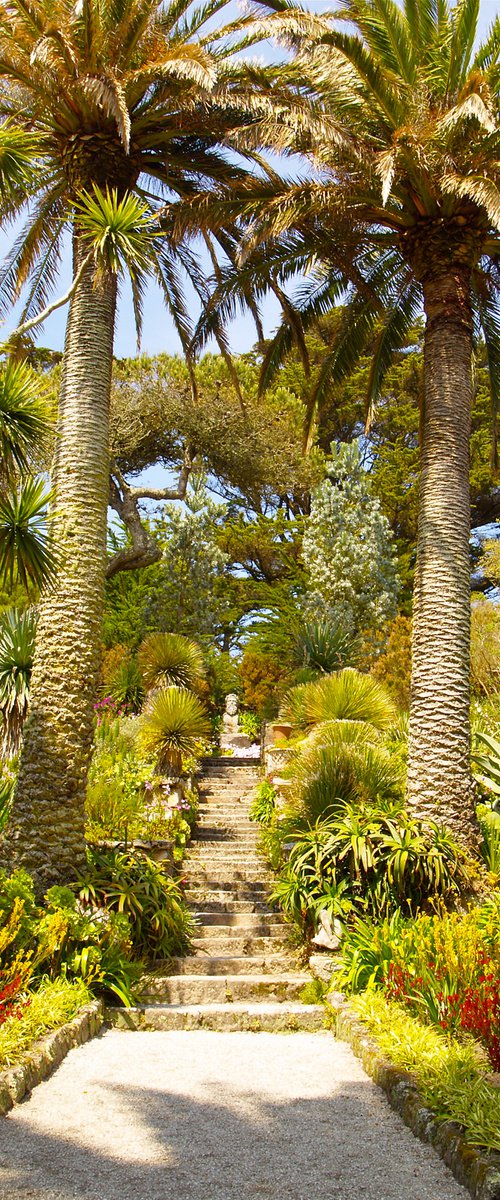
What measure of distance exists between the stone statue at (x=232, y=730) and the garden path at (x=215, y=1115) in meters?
12.3

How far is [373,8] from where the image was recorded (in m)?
9.88

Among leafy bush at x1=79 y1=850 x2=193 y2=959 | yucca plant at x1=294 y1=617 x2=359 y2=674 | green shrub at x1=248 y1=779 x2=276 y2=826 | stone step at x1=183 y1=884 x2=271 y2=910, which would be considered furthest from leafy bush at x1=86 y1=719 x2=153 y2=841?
yucca plant at x1=294 y1=617 x2=359 y2=674

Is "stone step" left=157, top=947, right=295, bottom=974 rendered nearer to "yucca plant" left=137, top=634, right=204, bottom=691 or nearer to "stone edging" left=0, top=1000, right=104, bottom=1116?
"stone edging" left=0, top=1000, right=104, bottom=1116

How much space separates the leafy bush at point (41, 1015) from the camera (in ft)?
17.1

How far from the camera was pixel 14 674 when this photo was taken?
431 inches

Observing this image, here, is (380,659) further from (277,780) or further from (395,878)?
(395,878)

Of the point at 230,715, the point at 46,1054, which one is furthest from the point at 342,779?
the point at 230,715

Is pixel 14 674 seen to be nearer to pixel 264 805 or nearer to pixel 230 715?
pixel 264 805

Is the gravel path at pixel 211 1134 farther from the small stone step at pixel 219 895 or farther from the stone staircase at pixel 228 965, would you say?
the small stone step at pixel 219 895

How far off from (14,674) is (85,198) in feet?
18.2

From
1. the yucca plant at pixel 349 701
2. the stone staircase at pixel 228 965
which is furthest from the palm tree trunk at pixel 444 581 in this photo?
the yucca plant at pixel 349 701

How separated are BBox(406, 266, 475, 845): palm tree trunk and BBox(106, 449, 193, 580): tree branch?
1163cm

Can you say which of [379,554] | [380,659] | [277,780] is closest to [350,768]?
[277,780]

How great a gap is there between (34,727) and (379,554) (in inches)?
523
